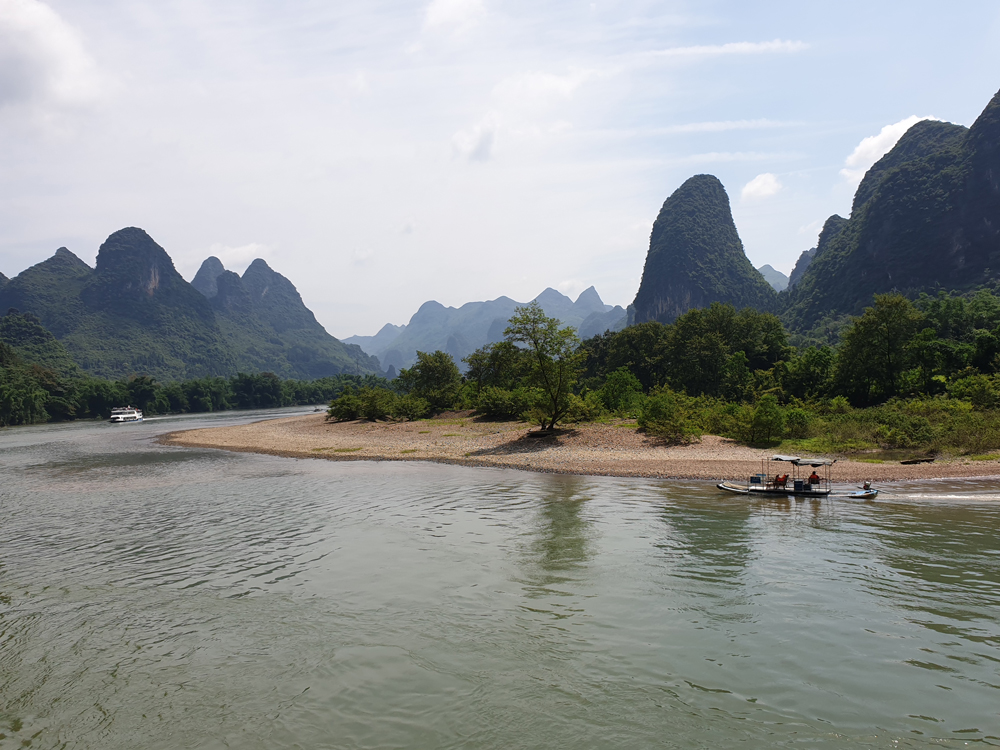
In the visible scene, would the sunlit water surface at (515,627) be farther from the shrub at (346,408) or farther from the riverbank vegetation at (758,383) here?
the shrub at (346,408)

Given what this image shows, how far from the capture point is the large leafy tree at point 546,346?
105ft

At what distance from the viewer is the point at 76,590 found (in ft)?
40.1

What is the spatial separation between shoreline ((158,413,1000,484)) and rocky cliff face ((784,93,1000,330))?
116m

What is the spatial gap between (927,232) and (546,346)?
136m

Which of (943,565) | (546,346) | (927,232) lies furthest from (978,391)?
(927,232)

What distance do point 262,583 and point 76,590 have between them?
4158 mm

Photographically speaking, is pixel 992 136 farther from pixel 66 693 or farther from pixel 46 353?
pixel 46 353

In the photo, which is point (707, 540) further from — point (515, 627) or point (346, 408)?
point (346, 408)

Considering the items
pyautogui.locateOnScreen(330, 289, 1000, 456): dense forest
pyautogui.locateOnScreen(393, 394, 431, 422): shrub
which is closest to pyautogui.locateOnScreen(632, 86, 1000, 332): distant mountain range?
pyautogui.locateOnScreen(330, 289, 1000, 456): dense forest

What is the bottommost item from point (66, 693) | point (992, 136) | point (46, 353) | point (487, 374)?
point (66, 693)

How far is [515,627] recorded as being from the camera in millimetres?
9875

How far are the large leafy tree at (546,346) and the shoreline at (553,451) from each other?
3694mm

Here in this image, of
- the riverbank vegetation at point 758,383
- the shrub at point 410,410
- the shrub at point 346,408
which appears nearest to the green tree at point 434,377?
the riverbank vegetation at point 758,383

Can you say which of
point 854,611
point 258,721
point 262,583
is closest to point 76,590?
point 262,583
